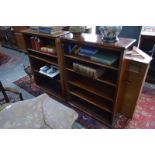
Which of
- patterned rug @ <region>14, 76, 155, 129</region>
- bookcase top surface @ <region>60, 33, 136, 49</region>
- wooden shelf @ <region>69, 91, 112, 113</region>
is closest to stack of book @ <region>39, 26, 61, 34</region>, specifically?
bookcase top surface @ <region>60, 33, 136, 49</region>

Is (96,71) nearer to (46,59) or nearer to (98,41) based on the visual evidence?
(98,41)

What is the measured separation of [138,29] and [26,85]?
96.9 inches

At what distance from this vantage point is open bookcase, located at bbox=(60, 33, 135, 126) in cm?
146

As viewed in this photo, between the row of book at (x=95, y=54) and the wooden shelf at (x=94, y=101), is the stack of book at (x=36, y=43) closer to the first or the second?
the row of book at (x=95, y=54)

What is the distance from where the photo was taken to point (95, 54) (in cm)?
162

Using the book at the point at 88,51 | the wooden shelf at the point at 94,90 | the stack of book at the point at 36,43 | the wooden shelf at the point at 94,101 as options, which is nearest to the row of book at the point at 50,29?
the stack of book at the point at 36,43

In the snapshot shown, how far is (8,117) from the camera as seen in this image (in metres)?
1.44

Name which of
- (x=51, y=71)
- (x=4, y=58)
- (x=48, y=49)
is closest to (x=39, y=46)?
(x=48, y=49)

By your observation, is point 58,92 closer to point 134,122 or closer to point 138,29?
point 134,122

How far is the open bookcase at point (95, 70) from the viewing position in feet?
4.79

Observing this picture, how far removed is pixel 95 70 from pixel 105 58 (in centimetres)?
19
